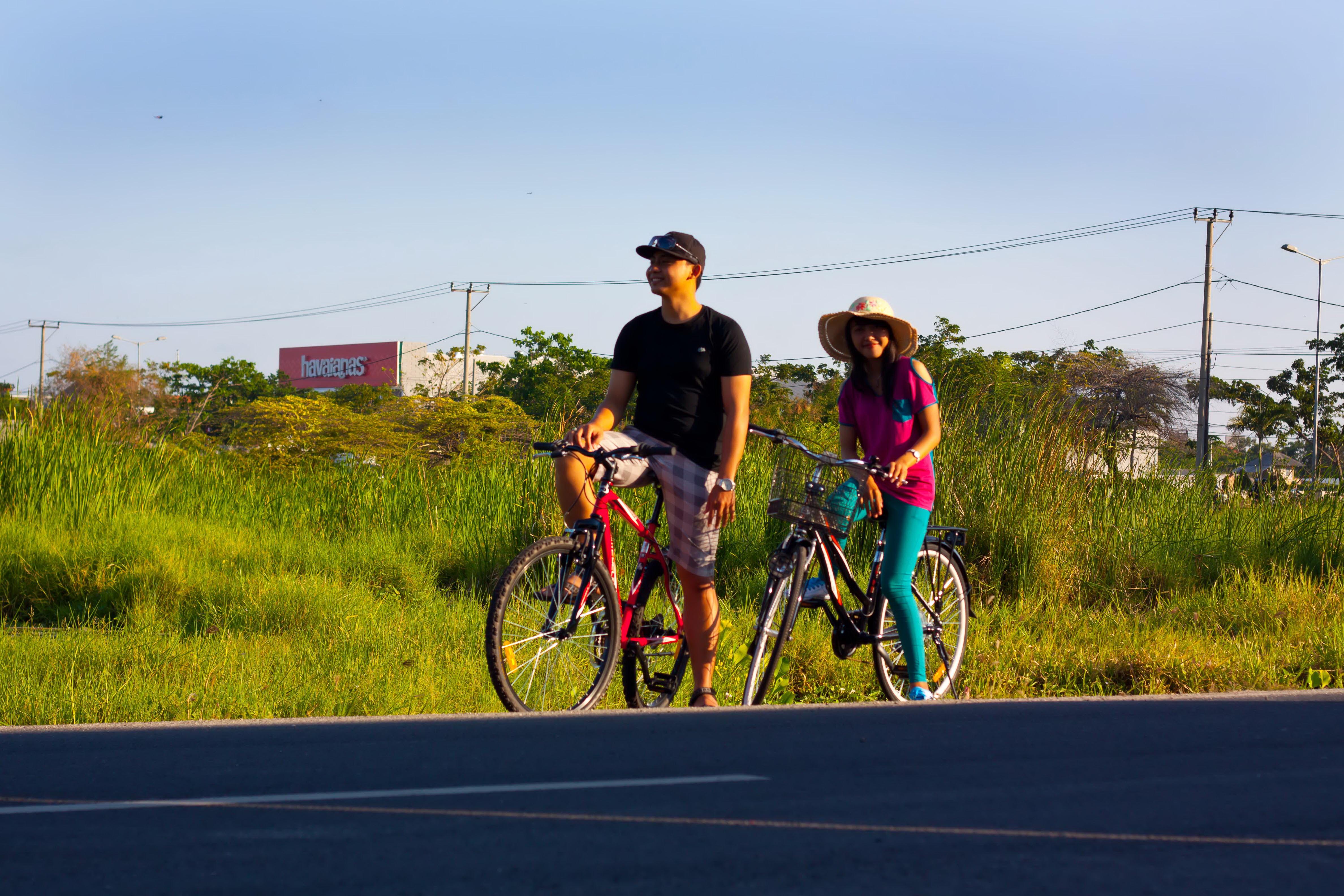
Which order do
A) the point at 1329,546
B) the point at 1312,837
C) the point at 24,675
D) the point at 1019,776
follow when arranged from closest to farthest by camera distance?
the point at 1312,837
the point at 1019,776
the point at 24,675
the point at 1329,546

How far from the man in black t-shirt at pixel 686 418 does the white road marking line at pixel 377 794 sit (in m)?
1.53

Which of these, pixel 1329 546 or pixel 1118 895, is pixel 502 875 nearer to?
pixel 1118 895

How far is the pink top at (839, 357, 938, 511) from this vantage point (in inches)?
229

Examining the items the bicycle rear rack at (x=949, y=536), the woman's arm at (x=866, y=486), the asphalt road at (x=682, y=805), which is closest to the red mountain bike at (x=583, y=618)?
the asphalt road at (x=682, y=805)

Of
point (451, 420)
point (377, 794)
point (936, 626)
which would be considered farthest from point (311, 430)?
point (377, 794)

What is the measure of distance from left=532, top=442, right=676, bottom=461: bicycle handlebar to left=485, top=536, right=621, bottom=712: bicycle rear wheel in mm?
336

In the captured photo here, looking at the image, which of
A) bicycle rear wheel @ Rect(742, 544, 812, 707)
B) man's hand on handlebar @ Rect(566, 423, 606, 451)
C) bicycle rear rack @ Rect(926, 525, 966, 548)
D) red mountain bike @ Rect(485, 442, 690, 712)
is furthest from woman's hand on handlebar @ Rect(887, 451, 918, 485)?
man's hand on handlebar @ Rect(566, 423, 606, 451)

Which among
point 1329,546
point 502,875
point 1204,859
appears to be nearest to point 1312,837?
point 1204,859

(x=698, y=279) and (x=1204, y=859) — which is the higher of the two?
(x=698, y=279)

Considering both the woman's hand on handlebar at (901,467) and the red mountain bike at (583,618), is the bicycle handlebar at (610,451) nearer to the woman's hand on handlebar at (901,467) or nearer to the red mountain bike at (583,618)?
the red mountain bike at (583,618)

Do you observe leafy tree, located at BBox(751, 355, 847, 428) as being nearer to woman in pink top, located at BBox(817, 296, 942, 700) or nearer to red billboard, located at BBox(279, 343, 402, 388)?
woman in pink top, located at BBox(817, 296, 942, 700)

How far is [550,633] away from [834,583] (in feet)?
4.65

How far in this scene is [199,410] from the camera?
12.5 m

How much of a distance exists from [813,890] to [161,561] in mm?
7304
